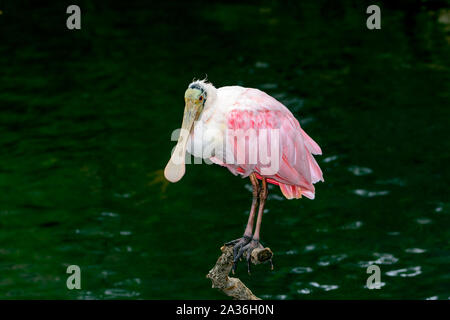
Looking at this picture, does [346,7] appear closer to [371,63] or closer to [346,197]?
[371,63]

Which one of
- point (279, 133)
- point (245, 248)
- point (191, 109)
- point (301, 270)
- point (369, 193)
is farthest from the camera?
point (369, 193)

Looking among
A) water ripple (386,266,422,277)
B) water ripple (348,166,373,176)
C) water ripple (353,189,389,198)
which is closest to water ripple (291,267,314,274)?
water ripple (386,266,422,277)

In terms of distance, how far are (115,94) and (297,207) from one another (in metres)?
8.25

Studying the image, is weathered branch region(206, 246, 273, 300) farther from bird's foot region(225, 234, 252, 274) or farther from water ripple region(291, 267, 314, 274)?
water ripple region(291, 267, 314, 274)

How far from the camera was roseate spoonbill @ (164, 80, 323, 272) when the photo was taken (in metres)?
6.88

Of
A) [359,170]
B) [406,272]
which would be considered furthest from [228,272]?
[359,170]

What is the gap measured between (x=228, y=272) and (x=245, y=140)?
1.09 meters

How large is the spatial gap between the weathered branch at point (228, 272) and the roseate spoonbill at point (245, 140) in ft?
0.23

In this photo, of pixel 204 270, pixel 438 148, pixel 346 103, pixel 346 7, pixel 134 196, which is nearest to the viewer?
pixel 204 270

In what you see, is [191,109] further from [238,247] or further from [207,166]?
[207,166]

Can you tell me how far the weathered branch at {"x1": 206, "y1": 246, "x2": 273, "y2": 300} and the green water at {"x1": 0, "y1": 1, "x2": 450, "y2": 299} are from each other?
43.7 ft

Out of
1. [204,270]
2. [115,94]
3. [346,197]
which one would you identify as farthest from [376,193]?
[115,94]

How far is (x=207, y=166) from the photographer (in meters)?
26.5

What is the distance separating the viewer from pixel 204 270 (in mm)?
21766
